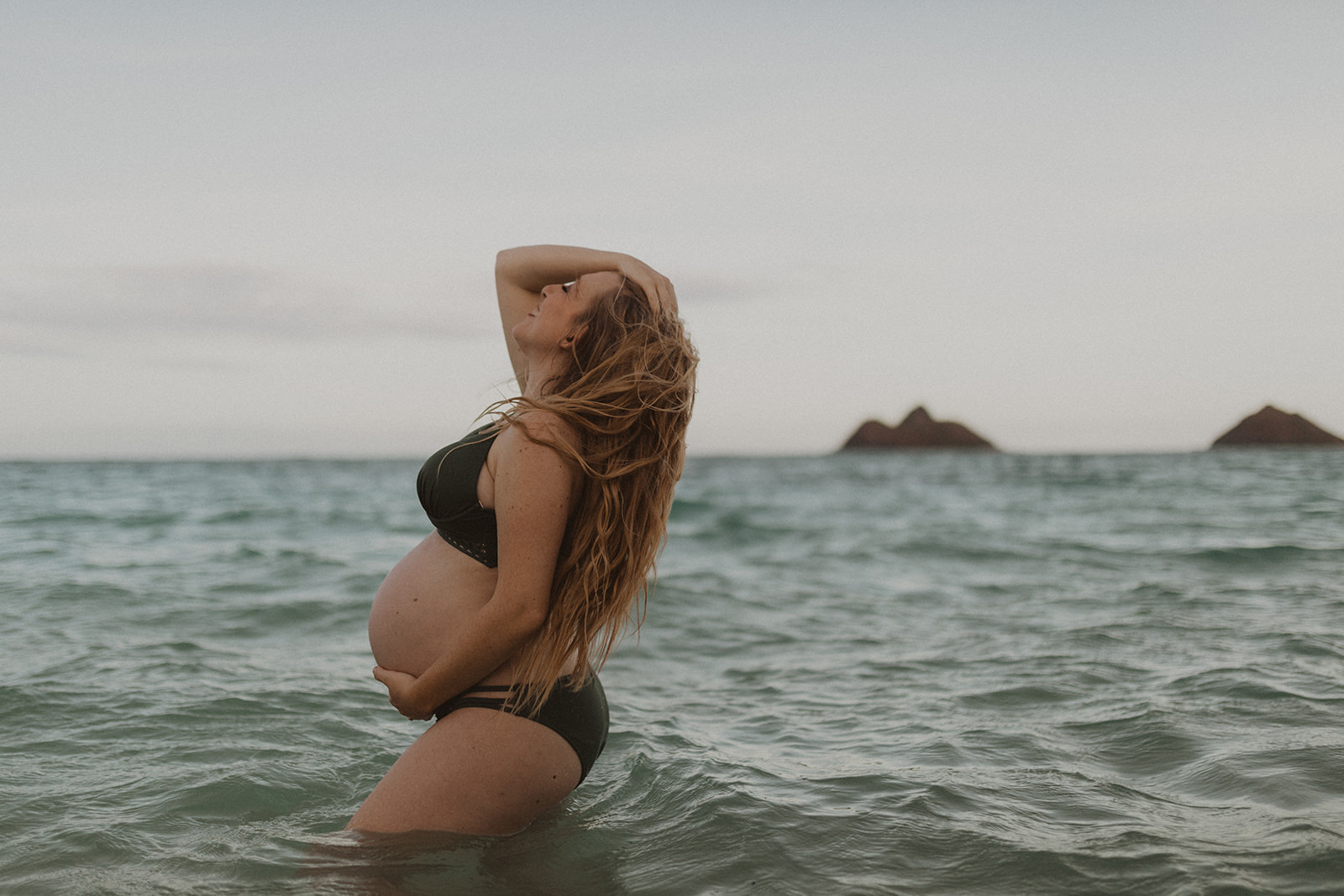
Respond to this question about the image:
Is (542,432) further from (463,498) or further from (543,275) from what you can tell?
(543,275)

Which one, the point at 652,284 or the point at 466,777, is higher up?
the point at 652,284

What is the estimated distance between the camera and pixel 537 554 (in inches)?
104

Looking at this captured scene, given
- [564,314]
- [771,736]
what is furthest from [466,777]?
[771,736]

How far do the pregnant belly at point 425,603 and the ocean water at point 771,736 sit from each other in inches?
21.5

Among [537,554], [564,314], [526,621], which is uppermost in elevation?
[564,314]

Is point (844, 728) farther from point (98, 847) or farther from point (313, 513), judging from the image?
point (313, 513)

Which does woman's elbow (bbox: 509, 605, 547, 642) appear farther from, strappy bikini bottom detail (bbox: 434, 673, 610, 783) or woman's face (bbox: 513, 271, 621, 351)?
woman's face (bbox: 513, 271, 621, 351)

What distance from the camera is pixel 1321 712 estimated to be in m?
4.46

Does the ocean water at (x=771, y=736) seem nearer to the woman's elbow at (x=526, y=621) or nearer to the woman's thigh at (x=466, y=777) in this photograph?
the woman's thigh at (x=466, y=777)

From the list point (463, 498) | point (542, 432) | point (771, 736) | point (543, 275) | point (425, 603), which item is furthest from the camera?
point (771, 736)

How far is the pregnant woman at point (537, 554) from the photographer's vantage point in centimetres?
266

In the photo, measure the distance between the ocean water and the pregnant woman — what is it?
0.24 meters

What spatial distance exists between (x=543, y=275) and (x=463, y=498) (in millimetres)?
865

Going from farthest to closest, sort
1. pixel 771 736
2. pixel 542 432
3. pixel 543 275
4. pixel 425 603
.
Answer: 1. pixel 771 736
2. pixel 543 275
3. pixel 425 603
4. pixel 542 432
